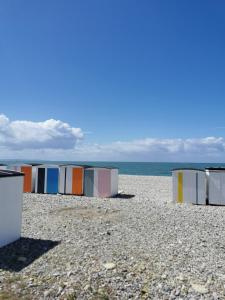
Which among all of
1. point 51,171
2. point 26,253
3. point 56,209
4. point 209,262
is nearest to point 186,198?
point 56,209

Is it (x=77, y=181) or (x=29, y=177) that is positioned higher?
(x=29, y=177)

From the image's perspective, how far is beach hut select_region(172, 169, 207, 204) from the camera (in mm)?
16125

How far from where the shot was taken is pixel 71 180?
742 inches

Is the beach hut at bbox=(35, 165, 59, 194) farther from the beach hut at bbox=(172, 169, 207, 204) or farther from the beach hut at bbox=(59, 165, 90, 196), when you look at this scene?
the beach hut at bbox=(172, 169, 207, 204)

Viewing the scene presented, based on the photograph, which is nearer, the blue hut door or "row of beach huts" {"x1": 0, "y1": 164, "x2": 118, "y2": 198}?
"row of beach huts" {"x1": 0, "y1": 164, "x2": 118, "y2": 198}

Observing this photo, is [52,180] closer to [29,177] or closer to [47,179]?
[47,179]

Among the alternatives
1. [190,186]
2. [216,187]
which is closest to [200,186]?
[190,186]

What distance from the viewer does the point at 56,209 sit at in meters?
12.8

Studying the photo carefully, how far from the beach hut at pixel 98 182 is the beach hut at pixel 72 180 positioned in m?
0.32

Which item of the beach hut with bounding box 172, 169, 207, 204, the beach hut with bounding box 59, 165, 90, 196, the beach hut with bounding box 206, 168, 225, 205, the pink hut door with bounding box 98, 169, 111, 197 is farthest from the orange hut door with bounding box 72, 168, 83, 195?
the beach hut with bounding box 206, 168, 225, 205

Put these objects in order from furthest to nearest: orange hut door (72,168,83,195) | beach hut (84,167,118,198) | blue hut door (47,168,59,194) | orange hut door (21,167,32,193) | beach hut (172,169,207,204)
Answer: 1. orange hut door (21,167,32,193)
2. blue hut door (47,168,59,194)
3. orange hut door (72,168,83,195)
4. beach hut (84,167,118,198)
5. beach hut (172,169,207,204)

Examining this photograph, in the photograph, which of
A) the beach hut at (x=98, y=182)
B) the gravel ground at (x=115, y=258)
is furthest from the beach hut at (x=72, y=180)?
the gravel ground at (x=115, y=258)

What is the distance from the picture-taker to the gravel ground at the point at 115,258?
16.8ft

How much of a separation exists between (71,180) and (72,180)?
62 mm
